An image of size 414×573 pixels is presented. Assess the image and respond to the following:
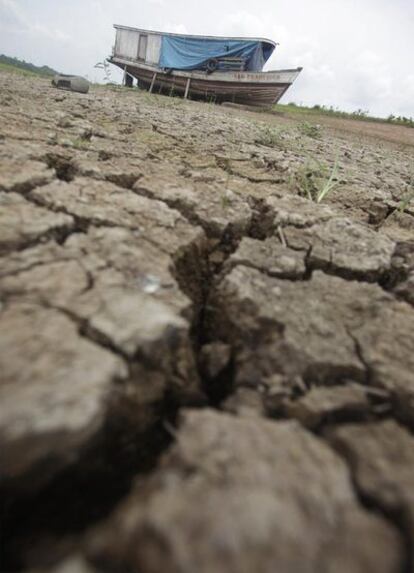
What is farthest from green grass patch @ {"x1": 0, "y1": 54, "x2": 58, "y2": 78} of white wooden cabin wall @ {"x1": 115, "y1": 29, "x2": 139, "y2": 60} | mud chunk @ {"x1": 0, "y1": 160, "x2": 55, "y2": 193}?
mud chunk @ {"x1": 0, "y1": 160, "x2": 55, "y2": 193}

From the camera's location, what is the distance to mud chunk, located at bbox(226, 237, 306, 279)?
1.19 meters

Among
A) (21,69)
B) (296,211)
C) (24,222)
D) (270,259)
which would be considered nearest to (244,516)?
(270,259)

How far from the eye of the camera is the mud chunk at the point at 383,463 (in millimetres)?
594

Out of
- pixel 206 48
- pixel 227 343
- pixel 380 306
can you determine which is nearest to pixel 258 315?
pixel 227 343

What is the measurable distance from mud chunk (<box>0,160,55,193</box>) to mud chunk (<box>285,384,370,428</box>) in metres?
1.21

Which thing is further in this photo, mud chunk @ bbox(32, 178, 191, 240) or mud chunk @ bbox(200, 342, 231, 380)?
mud chunk @ bbox(32, 178, 191, 240)

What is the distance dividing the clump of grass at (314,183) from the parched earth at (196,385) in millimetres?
348

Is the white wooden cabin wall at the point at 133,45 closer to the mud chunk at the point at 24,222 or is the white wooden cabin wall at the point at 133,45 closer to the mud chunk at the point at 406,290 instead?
the mud chunk at the point at 24,222

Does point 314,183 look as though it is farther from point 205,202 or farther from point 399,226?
point 205,202

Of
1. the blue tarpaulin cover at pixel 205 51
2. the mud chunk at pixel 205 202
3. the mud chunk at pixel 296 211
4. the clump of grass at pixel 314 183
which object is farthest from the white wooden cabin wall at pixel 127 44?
the mud chunk at pixel 296 211

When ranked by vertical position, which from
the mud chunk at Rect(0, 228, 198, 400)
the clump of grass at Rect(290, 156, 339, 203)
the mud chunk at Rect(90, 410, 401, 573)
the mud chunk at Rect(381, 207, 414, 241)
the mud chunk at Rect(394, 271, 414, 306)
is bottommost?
the mud chunk at Rect(90, 410, 401, 573)

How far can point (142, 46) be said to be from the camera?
11.2 metres

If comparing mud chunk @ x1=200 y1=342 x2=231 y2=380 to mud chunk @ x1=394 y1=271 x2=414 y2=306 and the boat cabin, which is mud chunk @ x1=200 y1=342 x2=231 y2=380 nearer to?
mud chunk @ x1=394 y1=271 x2=414 y2=306

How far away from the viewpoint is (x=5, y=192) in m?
1.23
